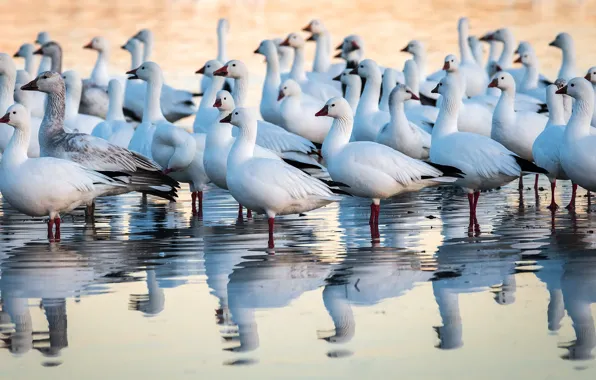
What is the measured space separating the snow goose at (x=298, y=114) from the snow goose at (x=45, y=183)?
641 centimetres

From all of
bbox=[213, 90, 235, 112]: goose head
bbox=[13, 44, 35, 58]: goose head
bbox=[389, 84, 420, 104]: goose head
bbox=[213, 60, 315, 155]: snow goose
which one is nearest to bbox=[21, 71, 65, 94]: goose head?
bbox=[213, 90, 235, 112]: goose head

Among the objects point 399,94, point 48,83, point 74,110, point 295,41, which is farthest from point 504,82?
point 295,41

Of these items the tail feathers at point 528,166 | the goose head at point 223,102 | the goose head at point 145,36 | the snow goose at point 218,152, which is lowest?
the tail feathers at point 528,166

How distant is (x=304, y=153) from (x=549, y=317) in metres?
7.75

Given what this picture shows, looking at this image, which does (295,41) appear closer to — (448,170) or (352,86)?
(352,86)

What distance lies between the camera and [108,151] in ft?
42.9

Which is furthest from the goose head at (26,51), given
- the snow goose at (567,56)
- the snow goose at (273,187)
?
the snow goose at (273,187)

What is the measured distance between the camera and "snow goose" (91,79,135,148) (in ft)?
50.6

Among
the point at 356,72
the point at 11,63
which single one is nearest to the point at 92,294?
the point at 11,63

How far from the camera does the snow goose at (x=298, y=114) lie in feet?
57.8

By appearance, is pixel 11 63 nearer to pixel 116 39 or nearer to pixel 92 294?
pixel 92 294

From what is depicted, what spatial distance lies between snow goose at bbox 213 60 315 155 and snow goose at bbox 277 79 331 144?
2143 millimetres

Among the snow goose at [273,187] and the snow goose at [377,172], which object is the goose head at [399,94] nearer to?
the snow goose at [377,172]

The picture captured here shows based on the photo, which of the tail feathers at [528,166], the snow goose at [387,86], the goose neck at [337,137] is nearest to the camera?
the tail feathers at [528,166]
